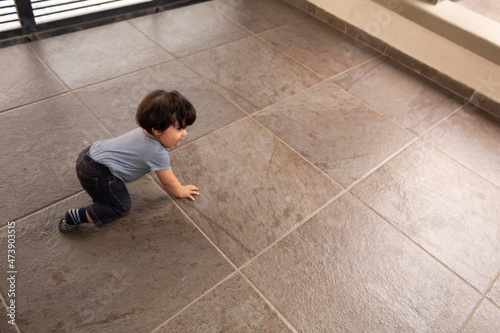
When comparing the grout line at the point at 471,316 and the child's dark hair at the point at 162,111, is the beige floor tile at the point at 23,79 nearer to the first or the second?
the child's dark hair at the point at 162,111

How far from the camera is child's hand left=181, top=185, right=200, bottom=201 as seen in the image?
5.31 ft

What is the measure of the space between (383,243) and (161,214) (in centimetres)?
92

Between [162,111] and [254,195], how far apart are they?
24.5 inches

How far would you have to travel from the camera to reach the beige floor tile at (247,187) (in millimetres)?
1562

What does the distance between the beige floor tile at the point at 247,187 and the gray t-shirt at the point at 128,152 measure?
1.05 feet

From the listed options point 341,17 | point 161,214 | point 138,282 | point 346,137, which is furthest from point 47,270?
point 341,17

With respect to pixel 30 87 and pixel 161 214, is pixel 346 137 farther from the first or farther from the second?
pixel 30 87

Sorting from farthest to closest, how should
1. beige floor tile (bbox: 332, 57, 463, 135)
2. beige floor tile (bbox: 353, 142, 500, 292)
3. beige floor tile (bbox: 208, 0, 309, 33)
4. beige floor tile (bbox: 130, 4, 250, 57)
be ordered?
beige floor tile (bbox: 208, 0, 309, 33) → beige floor tile (bbox: 130, 4, 250, 57) → beige floor tile (bbox: 332, 57, 463, 135) → beige floor tile (bbox: 353, 142, 500, 292)

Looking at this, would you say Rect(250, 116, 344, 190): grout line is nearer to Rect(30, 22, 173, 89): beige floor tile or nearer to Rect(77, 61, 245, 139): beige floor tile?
Rect(77, 61, 245, 139): beige floor tile

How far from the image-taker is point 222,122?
6.70ft

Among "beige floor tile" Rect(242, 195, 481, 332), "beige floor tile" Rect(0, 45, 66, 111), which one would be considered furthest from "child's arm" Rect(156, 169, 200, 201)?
"beige floor tile" Rect(0, 45, 66, 111)

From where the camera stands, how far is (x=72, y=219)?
4.61ft

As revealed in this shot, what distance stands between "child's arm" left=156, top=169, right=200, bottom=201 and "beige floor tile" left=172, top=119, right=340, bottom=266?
4 centimetres

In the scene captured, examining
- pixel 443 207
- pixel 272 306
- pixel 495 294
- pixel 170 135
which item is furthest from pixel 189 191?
pixel 495 294
